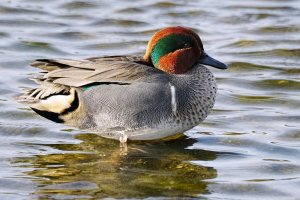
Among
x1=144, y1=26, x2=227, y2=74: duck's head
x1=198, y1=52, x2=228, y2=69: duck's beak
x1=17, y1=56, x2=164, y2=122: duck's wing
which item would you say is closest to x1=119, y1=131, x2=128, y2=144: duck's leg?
x1=17, y1=56, x2=164, y2=122: duck's wing

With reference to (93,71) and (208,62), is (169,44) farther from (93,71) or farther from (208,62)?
(93,71)

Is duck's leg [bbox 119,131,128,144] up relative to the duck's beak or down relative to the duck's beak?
down

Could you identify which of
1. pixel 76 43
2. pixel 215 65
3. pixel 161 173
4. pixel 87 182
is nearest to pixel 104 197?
pixel 87 182

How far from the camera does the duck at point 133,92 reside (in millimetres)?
7746

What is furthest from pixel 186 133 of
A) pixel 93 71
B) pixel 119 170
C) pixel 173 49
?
pixel 119 170

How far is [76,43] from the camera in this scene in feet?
37.7

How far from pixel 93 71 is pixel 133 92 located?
1.29ft

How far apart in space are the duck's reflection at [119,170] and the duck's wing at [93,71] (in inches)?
23.8

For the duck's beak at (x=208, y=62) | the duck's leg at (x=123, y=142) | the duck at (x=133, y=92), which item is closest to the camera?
the duck at (x=133, y=92)

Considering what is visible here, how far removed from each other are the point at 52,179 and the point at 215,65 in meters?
2.00

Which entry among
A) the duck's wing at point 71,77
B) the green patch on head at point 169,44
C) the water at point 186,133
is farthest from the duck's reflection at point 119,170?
the green patch on head at point 169,44

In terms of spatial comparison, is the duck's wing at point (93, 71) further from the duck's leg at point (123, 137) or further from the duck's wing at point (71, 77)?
the duck's leg at point (123, 137)

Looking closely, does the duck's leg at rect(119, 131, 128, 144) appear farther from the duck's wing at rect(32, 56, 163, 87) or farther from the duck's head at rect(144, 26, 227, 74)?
the duck's head at rect(144, 26, 227, 74)

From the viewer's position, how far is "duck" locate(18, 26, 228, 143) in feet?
25.4
